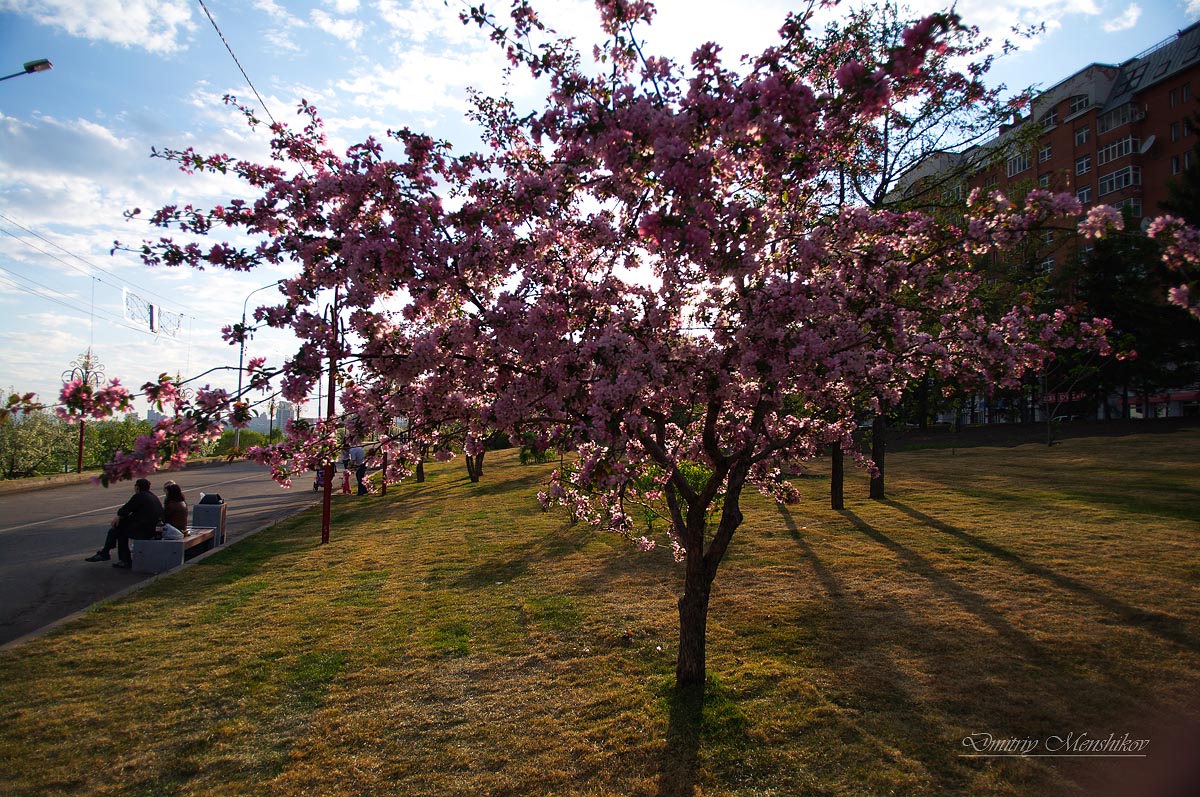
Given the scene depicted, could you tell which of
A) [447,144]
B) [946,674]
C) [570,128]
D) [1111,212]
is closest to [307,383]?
[447,144]

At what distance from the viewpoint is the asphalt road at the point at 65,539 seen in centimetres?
970

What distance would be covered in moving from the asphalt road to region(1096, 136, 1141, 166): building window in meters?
61.5

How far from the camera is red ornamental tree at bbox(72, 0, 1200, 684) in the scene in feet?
14.3

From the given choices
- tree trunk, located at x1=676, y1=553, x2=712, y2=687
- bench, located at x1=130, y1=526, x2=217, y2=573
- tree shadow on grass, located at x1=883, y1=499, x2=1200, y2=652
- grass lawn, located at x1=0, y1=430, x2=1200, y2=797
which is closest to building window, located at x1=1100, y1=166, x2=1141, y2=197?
grass lawn, located at x1=0, y1=430, x2=1200, y2=797

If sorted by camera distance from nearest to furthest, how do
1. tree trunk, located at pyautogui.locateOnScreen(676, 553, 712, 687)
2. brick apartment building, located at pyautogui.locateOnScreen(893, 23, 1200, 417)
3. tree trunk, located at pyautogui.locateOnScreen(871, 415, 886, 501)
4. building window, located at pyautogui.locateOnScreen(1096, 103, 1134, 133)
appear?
tree trunk, located at pyautogui.locateOnScreen(676, 553, 712, 687) → tree trunk, located at pyautogui.locateOnScreen(871, 415, 886, 501) → brick apartment building, located at pyautogui.locateOnScreen(893, 23, 1200, 417) → building window, located at pyautogui.locateOnScreen(1096, 103, 1134, 133)

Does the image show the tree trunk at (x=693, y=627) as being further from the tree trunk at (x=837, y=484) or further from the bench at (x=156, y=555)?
the tree trunk at (x=837, y=484)

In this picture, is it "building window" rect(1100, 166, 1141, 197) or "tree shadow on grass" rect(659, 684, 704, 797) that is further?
"building window" rect(1100, 166, 1141, 197)

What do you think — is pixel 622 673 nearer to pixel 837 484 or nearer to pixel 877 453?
pixel 837 484

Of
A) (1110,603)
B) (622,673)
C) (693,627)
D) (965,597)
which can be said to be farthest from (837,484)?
(693,627)

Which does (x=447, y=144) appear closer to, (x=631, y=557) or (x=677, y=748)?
(x=677, y=748)

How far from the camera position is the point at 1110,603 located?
8.16 meters

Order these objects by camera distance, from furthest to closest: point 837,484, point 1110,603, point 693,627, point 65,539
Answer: point 837,484
point 65,539
point 1110,603
point 693,627

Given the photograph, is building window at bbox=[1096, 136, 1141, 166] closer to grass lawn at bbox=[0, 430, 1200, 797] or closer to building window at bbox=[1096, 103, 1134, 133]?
building window at bbox=[1096, 103, 1134, 133]

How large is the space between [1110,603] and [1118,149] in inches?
2362
